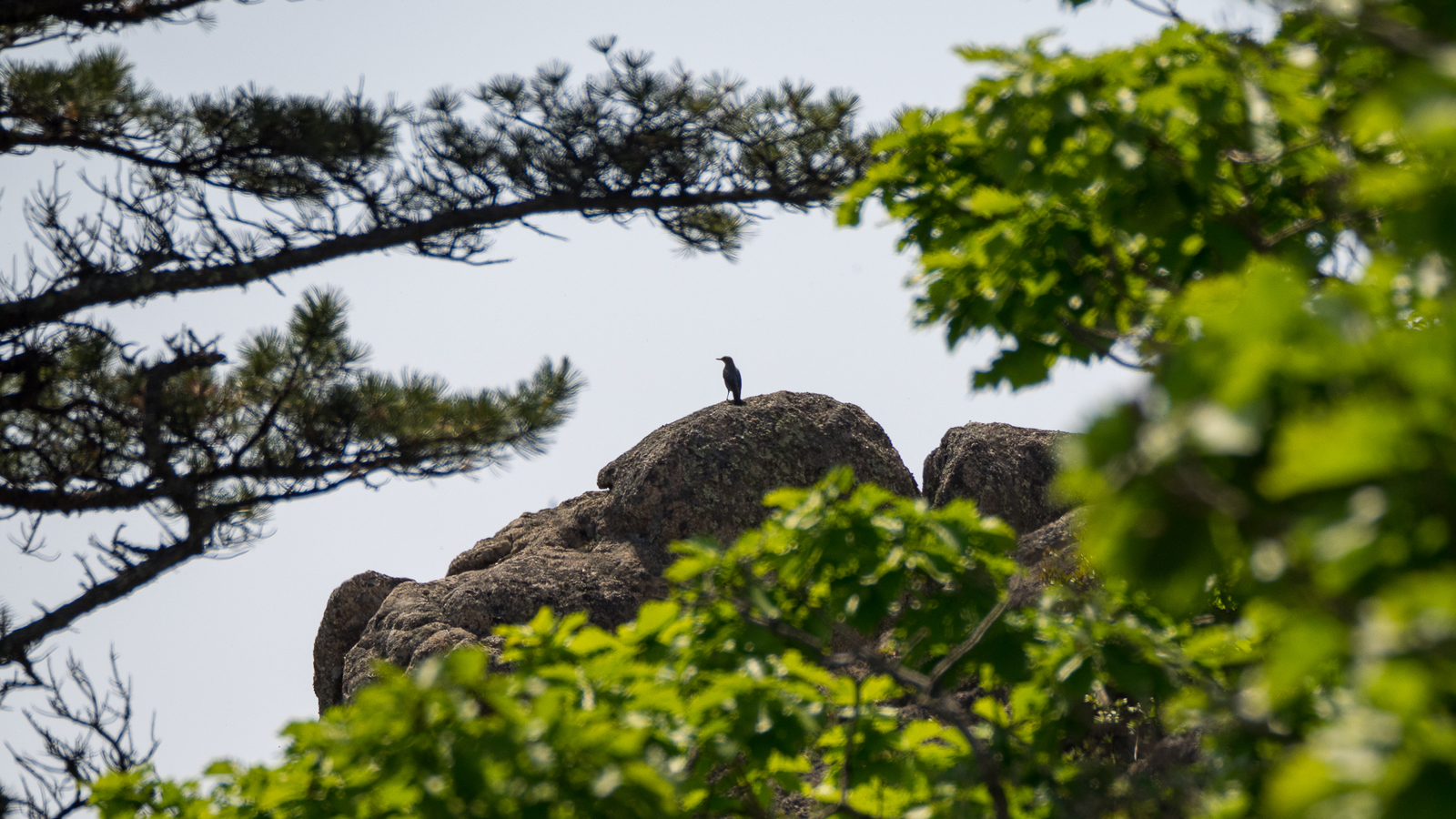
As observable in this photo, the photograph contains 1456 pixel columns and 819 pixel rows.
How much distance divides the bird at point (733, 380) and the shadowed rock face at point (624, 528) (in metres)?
0.19

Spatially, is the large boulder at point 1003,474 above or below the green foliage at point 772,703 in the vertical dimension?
below

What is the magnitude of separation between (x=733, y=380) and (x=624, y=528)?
A: 219cm

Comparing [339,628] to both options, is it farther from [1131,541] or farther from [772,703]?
[1131,541]

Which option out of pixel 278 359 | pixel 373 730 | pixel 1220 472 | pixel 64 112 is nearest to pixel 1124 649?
pixel 1220 472

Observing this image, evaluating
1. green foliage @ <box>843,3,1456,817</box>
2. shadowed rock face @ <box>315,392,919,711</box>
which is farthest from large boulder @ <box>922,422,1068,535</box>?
green foliage @ <box>843,3,1456,817</box>

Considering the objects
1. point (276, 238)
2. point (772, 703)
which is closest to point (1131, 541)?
point (772, 703)

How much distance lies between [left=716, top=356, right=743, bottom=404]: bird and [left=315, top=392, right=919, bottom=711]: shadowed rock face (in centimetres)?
19

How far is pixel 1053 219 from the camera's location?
249 cm

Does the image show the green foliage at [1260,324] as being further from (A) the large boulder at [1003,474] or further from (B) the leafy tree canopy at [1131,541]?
(A) the large boulder at [1003,474]

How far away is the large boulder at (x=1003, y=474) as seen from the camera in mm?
9969

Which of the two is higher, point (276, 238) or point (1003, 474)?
point (276, 238)

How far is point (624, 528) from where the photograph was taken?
33.4ft

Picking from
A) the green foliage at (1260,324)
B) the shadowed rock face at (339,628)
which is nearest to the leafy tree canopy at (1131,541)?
the green foliage at (1260,324)

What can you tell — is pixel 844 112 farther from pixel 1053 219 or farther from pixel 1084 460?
pixel 1084 460
